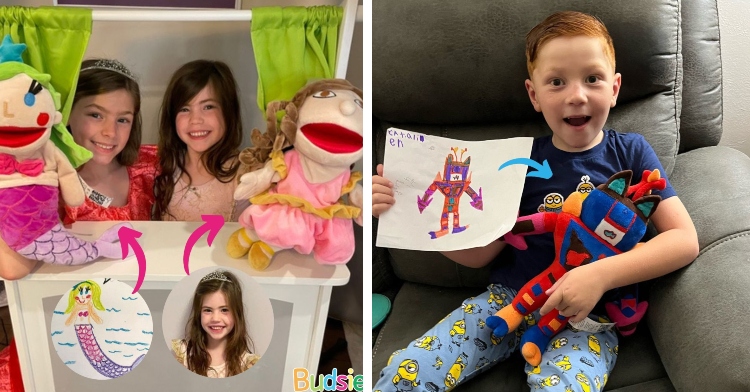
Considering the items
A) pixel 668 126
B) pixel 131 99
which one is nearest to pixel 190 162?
pixel 131 99

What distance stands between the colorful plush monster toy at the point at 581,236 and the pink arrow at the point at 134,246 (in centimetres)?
48

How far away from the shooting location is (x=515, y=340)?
94 centimetres

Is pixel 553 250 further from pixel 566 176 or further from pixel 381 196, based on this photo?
pixel 381 196

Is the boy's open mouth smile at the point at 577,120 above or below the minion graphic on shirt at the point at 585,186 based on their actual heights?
above

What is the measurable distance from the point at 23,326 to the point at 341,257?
0.36 m

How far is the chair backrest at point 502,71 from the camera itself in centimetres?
99

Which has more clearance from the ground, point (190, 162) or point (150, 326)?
point (190, 162)

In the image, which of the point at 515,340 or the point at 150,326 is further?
the point at 515,340

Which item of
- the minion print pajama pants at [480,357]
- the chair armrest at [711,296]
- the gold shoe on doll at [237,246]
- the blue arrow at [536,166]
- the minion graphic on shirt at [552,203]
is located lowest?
the minion print pajama pants at [480,357]

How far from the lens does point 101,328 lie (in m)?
0.69

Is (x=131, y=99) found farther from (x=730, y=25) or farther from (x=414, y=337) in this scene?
(x=730, y=25)

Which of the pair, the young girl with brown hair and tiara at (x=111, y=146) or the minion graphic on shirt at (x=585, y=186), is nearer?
the young girl with brown hair and tiara at (x=111, y=146)

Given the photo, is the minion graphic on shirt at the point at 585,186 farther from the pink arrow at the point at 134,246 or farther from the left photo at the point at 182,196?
the pink arrow at the point at 134,246

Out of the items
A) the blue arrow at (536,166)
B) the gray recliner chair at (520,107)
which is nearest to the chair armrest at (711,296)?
the gray recliner chair at (520,107)
